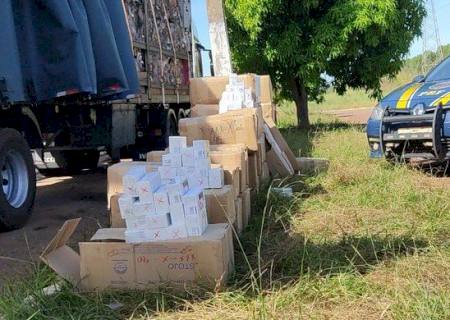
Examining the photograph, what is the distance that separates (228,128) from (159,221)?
2.62 meters

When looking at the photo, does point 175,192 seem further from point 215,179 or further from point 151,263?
point 215,179

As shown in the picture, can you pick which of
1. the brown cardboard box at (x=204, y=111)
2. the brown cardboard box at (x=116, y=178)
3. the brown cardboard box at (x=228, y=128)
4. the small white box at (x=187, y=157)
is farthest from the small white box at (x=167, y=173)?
the brown cardboard box at (x=204, y=111)

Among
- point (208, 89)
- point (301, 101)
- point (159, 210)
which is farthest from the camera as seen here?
point (301, 101)

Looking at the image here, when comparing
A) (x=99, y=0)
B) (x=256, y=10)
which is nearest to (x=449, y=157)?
(x=99, y=0)

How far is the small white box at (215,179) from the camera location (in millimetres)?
4535

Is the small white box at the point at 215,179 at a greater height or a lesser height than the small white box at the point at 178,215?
greater

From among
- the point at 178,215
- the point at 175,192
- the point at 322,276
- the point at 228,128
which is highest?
the point at 228,128

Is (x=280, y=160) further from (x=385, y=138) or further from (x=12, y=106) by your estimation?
(x=12, y=106)

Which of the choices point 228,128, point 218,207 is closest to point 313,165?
point 228,128

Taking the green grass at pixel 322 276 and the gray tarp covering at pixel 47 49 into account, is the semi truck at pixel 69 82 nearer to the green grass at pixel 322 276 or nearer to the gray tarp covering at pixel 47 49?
the gray tarp covering at pixel 47 49

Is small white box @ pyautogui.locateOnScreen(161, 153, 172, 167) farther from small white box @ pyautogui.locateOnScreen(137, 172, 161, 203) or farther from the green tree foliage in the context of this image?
the green tree foliage

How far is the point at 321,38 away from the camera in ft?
47.1

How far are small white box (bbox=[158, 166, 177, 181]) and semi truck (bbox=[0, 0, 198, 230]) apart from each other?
1883 mm

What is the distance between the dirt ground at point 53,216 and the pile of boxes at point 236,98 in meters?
1.81
